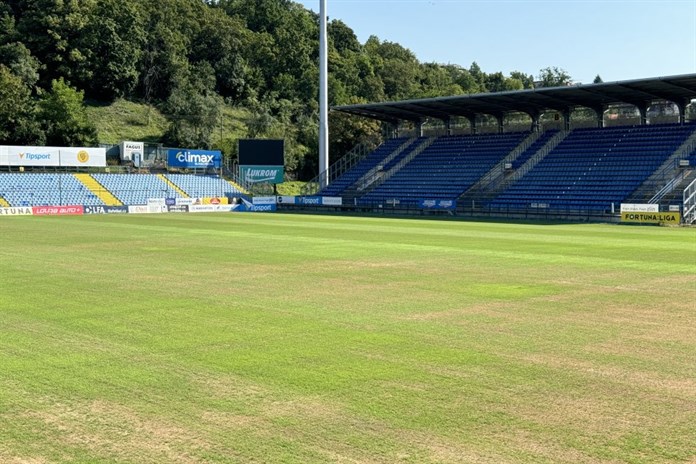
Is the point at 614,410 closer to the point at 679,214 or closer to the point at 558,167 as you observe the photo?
the point at 679,214

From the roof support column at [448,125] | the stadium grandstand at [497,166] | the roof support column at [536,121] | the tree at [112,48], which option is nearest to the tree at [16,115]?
the stadium grandstand at [497,166]

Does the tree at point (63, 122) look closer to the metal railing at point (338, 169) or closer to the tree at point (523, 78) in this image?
the metal railing at point (338, 169)

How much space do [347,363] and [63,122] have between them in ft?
257

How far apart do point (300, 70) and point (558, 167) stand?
219 feet

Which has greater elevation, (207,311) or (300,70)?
(300,70)

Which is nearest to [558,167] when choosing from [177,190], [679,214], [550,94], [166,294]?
[550,94]

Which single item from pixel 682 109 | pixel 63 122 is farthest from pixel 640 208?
pixel 63 122

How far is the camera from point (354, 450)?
20.4 ft

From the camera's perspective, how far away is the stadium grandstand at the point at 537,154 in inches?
1956

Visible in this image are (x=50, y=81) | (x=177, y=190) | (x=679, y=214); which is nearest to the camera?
(x=679, y=214)

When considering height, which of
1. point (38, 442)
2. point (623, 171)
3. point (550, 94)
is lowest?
point (38, 442)

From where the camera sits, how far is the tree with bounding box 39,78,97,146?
79812mm

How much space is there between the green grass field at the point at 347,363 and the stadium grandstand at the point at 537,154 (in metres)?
31.0

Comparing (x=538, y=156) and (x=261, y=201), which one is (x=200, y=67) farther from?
(x=538, y=156)
